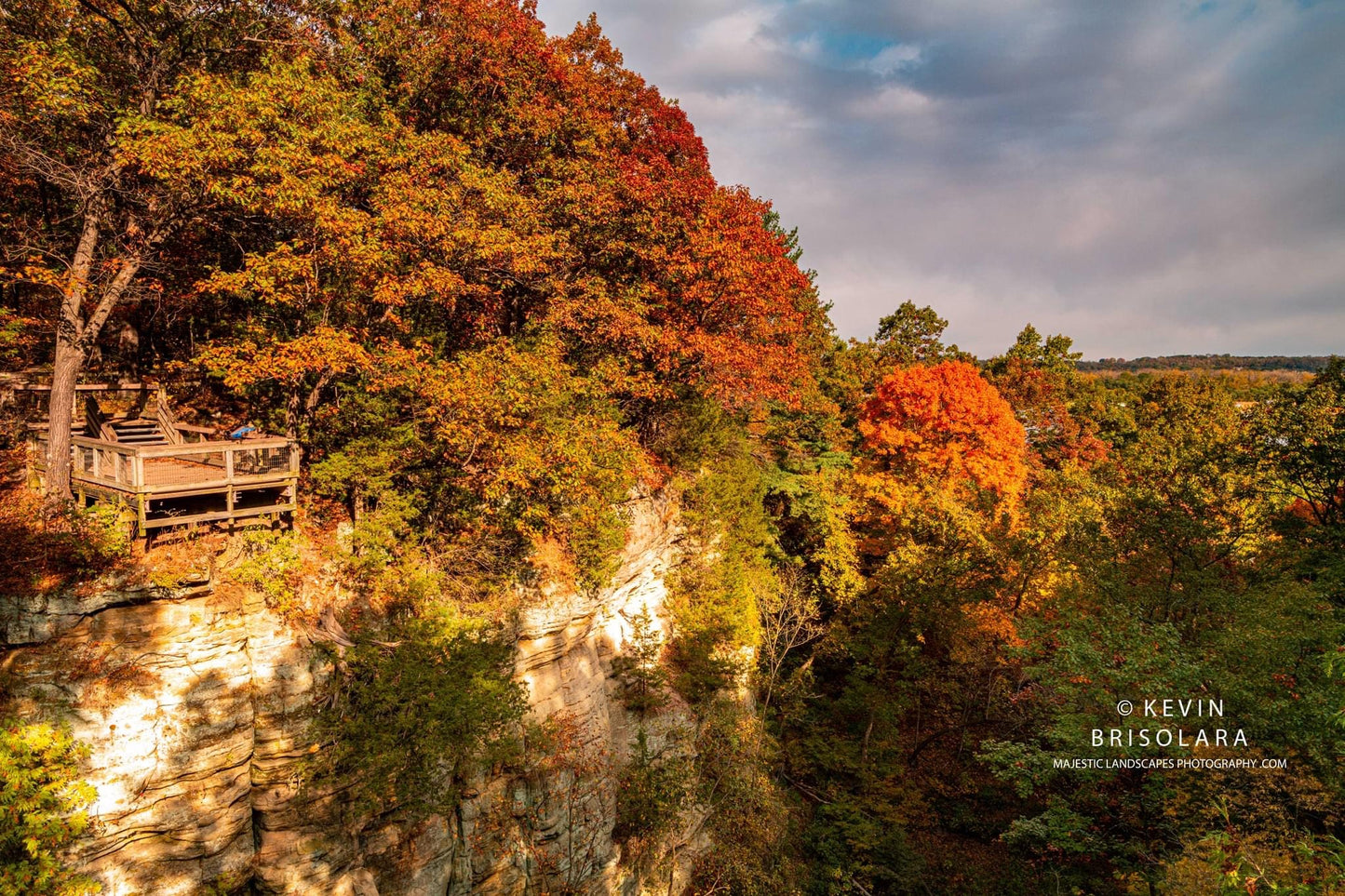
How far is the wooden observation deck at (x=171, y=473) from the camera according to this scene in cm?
870

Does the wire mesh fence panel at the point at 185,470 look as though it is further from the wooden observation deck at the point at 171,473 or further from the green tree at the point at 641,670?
the green tree at the point at 641,670

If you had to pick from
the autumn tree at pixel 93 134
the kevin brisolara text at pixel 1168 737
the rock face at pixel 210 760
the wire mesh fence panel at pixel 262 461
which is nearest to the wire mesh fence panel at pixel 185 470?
the wire mesh fence panel at pixel 262 461

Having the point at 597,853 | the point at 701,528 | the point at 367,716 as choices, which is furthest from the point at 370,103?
the point at 597,853

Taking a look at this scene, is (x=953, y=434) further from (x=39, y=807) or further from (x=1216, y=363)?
(x=1216, y=363)

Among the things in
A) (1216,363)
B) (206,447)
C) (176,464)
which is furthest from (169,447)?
(1216,363)

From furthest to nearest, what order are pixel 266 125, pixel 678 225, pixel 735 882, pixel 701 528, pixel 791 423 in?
pixel 791 423 < pixel 701 528 < pixel 735 882 < pixel 678 225 < pixel 266 125

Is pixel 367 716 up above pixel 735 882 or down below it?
above

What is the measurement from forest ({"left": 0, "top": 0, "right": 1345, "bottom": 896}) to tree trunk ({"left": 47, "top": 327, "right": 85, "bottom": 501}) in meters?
0.06

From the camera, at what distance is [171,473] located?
9984 mm

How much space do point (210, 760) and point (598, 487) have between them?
8507 mm

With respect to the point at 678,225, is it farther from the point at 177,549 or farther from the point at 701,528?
the point at 177,549

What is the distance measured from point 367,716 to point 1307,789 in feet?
58.4

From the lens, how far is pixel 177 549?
8914mm

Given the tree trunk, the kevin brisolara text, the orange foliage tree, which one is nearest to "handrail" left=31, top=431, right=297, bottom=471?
the tree trunk
